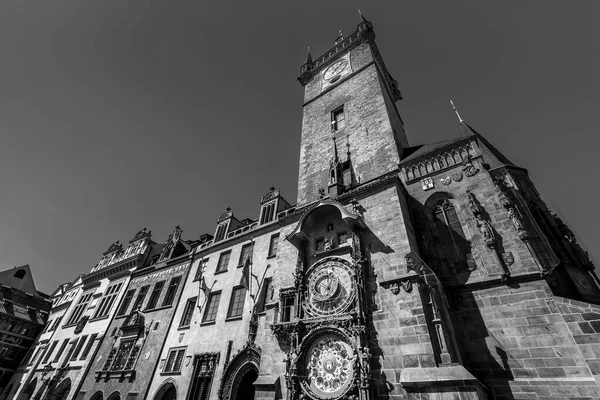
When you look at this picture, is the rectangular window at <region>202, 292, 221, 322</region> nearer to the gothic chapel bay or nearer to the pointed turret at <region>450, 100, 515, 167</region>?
the gothic chapel bay

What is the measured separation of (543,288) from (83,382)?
32841mm

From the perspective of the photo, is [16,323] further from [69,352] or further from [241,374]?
[241,374]

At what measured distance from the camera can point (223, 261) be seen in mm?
22922

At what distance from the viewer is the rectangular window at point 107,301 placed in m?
29.6

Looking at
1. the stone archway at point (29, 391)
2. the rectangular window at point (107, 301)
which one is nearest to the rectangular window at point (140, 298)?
the rectangular window at point (107, 301)

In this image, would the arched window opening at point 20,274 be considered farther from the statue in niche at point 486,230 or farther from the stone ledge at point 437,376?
the statue in niche at point 486,230

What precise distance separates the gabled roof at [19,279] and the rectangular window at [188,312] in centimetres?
4177

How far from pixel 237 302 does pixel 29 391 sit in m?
29.2

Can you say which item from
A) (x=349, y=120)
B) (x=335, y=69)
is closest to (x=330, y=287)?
(x=349, y=120)

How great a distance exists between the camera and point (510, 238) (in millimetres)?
11422

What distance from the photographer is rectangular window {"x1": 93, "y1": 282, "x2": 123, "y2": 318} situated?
29.6 metres

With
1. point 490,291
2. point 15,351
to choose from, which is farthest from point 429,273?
point 15,351

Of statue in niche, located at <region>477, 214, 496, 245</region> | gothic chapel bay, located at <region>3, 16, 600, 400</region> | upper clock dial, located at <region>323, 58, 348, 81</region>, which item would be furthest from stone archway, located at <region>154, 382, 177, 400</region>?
upper clock dial, located at <region>323, 58, 348, 81</region>

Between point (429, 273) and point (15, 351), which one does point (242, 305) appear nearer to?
→ point (429, 273)
